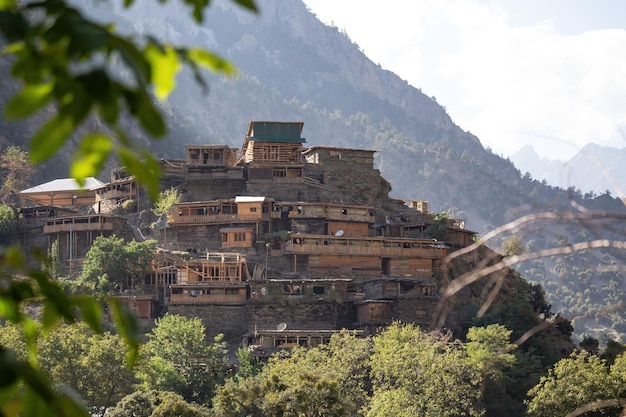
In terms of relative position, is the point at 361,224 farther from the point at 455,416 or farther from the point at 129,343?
the point at 129,343

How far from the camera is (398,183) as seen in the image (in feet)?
616

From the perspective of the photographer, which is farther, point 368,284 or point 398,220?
point 398,220

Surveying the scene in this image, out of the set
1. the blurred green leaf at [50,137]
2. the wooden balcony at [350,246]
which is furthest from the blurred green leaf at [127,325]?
the wooden balcony at [350,246]

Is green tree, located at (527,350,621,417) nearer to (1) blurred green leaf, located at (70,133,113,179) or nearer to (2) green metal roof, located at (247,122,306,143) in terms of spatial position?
(2) green metal roof, located at (247,122,306,143)

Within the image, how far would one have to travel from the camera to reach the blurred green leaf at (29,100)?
2.50 meters

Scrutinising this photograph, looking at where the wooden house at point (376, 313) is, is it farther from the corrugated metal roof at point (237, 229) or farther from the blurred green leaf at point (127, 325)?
the blurred green leaf at point (127, 325)

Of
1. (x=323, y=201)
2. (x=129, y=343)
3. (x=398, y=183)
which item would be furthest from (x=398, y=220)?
(x=398, y=183)

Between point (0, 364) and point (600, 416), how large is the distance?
44.5m

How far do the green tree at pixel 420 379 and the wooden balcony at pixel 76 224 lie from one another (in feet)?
64.2

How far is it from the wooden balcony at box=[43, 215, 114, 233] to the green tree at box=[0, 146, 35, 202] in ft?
55.0

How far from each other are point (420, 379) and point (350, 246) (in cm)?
1243

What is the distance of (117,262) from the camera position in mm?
55750

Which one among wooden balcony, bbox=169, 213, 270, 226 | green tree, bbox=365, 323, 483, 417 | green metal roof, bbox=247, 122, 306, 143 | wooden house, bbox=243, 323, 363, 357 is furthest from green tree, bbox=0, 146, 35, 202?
green tree, bbox=365, 323, 483, 417

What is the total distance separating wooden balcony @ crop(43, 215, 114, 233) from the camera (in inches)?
2378
